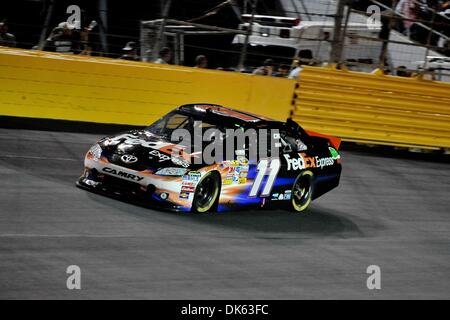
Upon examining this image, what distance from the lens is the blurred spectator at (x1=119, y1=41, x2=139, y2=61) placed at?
14172 millimetres

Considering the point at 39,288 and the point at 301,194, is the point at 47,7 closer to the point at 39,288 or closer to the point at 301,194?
the point at 301,194

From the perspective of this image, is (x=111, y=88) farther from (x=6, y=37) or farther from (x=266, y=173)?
(x=266, y=173)

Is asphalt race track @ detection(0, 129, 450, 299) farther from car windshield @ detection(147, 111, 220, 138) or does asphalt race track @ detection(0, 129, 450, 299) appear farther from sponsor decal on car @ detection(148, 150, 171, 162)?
car windshield @ detection(147, 111, 220, 138)

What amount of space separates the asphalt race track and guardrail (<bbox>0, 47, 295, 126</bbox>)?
5.20 feet

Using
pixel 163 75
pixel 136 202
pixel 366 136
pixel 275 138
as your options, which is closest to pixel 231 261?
pixel 136 202

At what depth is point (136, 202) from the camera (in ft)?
29.6

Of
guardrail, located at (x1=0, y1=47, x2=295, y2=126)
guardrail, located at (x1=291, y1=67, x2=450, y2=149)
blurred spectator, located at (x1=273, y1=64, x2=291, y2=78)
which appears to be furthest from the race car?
blurred spectator, located at (x1=273, y1=64, x2=291, y2=78)

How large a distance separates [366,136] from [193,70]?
3.41 m

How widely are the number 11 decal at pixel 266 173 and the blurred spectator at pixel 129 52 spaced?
5.12m

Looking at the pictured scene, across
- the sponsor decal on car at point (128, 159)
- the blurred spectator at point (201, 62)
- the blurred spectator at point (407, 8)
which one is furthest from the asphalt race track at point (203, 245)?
the blurred spectator at point (407, 8)

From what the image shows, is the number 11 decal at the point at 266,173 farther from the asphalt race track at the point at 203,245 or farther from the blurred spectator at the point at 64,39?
the blurred spectator at the point at 64,39

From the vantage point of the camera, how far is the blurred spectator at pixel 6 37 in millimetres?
13516

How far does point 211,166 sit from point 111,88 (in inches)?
202

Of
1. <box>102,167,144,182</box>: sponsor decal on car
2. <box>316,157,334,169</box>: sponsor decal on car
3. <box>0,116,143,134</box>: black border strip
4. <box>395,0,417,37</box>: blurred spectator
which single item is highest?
<box>395,0,417,37</box>: blurred spectator
